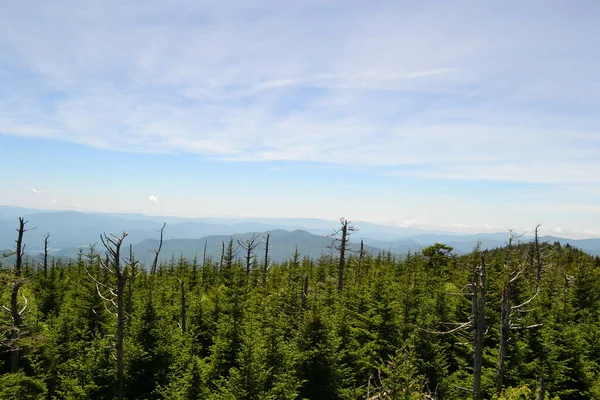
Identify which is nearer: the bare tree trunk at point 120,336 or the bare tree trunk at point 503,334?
Answer: the bare tree trunk at point 503,334

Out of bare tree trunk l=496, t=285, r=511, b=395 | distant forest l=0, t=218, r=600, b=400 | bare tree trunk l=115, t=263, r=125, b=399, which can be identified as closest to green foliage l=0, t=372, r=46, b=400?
distant forest l=0, t=218, r=600, b=400

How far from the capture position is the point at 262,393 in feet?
52.4

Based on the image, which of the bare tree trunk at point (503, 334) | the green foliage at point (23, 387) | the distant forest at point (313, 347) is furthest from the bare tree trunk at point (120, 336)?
the bare tree trunk at point (503, 334)

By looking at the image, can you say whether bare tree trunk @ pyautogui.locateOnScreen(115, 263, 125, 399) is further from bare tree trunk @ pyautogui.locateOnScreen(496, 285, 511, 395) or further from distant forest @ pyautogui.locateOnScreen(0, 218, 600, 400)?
bare tree trunk @ pyautogui.locateOnScreen(496, 285, 511, 395)

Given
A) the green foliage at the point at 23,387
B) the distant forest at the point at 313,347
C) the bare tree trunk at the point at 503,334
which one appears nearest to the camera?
the bare tree trunk at the point at 503,334

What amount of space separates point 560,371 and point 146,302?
2633cm

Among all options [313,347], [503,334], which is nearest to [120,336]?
[313,347]

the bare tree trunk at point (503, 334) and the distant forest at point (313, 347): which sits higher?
the bare tree trunk at point (503, 334)

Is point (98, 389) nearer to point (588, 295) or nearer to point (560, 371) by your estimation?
point (560, 371)

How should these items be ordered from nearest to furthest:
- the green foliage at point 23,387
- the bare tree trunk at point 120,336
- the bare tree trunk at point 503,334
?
the bare tree trunk at point 503,334
the green foliage at point 23,387
the bare tree trunk at point 120,336

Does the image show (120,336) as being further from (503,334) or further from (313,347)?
(503,334)

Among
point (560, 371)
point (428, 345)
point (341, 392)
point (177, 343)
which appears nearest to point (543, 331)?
point (560, 371)

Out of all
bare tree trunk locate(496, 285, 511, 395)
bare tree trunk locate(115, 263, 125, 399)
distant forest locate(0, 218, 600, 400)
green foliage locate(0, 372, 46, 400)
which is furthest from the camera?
bare tree trunk locate(115, 263, 125, 399)

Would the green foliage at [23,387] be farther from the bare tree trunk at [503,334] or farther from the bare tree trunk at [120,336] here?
the bare tree trunk at [503,334]
